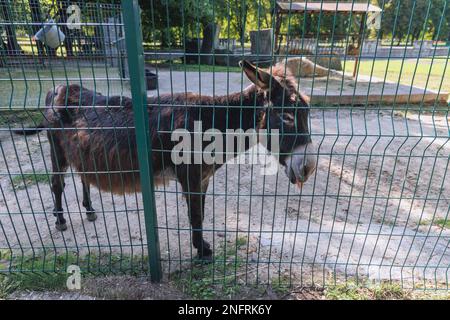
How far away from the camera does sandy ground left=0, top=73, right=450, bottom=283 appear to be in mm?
2881

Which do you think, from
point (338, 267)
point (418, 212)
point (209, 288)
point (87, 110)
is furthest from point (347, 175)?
point (87, 110)

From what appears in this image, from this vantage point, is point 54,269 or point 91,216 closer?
point 54,269

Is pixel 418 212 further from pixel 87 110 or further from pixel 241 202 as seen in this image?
pixel 87 110

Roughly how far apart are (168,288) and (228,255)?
700 mm

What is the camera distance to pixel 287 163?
2.62 metres

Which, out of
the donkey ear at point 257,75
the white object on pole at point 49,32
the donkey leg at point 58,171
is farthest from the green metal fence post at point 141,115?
the donkey leg at point 58,171

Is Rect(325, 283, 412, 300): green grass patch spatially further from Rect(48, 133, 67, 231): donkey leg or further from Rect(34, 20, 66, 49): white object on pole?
Rect(34, 20, 66, 49): white object on pole

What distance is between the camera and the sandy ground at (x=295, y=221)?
2881 millimetres

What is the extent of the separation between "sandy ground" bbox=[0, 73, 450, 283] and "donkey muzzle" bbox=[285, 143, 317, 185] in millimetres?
141

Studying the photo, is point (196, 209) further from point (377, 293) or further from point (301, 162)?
point (377, 293)

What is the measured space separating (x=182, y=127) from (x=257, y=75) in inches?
31.6

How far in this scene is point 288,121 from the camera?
102 inches

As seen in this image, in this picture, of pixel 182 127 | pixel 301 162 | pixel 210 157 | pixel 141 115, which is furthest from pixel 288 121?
pixel 141 115

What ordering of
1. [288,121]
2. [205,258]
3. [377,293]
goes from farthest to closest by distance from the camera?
[205,258]
[377,293]
[288,121]
